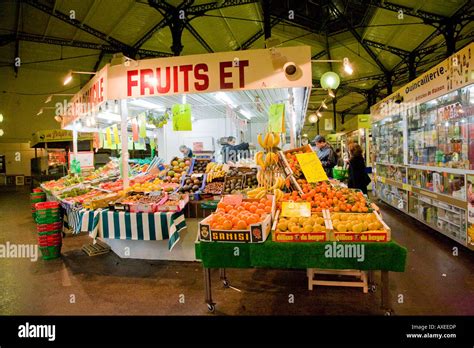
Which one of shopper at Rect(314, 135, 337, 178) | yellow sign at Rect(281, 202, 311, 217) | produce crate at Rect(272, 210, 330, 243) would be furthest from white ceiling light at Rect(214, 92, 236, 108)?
produce crate at Rect(272, 210, 330, 243)

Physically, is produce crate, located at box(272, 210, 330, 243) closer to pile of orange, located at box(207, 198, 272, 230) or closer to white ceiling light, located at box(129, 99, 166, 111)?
pile of orange, located at box(207, 198, 272, 230)

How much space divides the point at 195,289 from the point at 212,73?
323 cm

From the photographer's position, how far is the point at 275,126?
5727 mm

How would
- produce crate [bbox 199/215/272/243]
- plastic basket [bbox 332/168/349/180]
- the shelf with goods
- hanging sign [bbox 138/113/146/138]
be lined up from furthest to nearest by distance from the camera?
plastic basket [bbox 332/168/349/180] → hanging sign [bbox 138/113/146/138] → the shelf with goods → produce crate [bbox 199/215/272/243]

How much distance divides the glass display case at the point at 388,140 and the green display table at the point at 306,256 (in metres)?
6.39

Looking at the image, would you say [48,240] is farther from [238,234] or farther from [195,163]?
[238,234]

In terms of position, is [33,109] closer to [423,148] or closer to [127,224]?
[127,224]

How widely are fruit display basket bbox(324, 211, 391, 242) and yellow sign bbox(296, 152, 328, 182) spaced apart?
1.37m

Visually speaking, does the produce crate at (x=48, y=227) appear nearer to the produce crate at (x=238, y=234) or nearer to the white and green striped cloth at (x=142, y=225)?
the white and green striped cloth at (x=142, y=225)

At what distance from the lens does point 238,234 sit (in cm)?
323

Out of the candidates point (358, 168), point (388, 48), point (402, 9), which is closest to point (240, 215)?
point (358, 168)

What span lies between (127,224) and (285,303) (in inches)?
104

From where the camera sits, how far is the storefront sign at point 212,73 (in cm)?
454

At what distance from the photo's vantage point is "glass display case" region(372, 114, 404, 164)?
28.5ft
